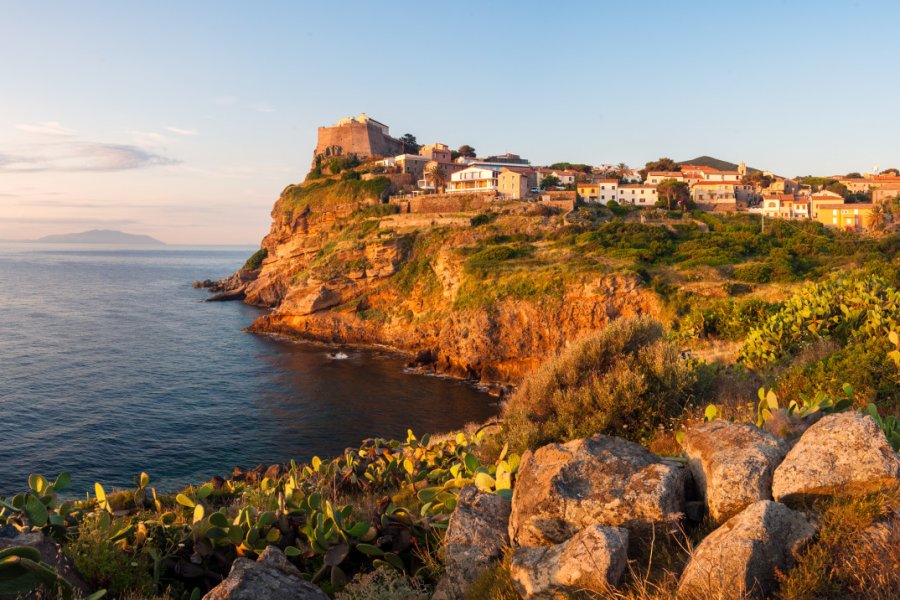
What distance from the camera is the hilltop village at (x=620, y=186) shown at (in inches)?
2805

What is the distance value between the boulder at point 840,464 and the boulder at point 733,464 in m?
0.13

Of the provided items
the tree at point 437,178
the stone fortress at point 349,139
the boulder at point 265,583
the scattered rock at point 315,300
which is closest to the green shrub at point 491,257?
the scattered rock at point 315,300

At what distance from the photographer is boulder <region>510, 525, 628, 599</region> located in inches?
154

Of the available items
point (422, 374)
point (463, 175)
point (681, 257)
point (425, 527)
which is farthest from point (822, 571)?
point (463, 175)

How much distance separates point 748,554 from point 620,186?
271 ft

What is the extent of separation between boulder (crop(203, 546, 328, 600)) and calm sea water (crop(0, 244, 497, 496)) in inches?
820

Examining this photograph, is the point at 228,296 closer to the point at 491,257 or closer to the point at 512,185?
the point at 512,185

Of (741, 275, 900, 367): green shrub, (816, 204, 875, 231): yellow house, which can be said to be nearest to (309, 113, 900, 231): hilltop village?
(816, 204, 875, 231): yellow house

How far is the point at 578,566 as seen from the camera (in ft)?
13.1

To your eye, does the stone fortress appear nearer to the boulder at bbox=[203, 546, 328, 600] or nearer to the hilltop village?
the hilltop village

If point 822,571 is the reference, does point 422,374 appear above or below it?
below

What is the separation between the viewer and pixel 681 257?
47000mm

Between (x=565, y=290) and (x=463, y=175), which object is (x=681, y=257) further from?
(x=463, y=175)

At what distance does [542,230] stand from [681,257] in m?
15.0
